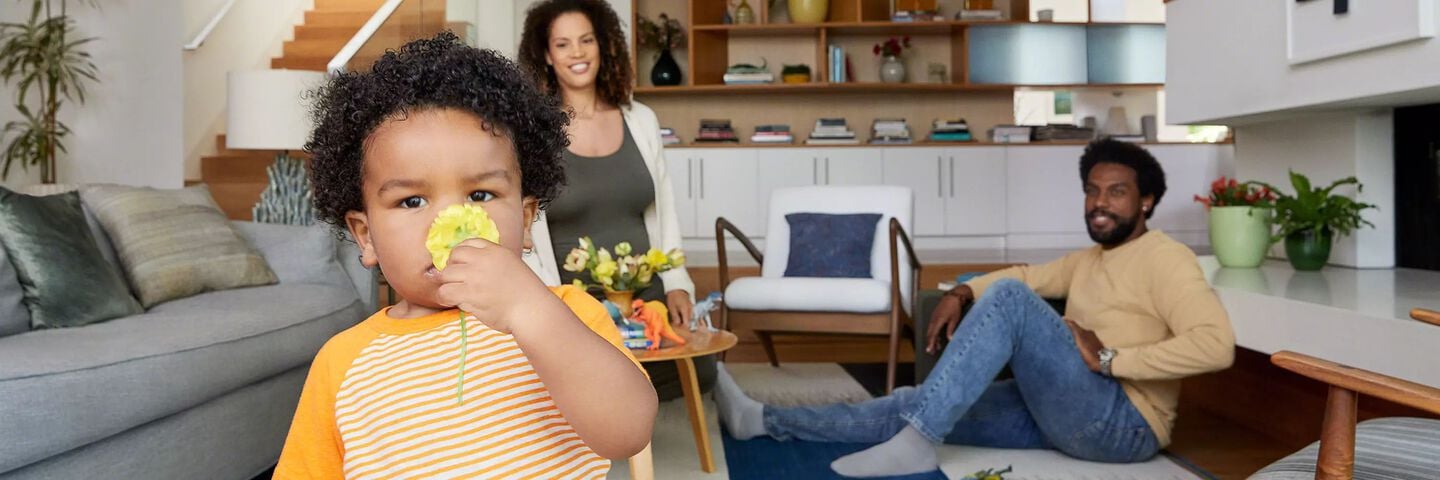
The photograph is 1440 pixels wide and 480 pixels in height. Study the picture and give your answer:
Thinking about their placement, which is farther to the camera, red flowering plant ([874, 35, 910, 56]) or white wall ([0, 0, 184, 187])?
red flowering plant ([874, 35, 910, 56])

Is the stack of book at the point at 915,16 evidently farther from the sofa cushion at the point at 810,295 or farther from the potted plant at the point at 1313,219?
the potted plant at the point at 1313,219

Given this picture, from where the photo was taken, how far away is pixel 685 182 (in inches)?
295

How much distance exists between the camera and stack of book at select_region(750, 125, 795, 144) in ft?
24.6

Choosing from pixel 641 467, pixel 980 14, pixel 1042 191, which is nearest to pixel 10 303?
pixel 641 467

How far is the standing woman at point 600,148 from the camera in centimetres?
289

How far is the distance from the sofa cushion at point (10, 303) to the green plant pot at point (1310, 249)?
3356 millimetres

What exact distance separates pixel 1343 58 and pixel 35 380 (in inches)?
119

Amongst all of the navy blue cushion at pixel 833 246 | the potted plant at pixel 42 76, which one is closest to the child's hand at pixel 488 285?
the navy blue cushion at pixel 833 246

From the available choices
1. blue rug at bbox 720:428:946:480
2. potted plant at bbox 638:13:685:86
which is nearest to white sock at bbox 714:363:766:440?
blue rug at bbox 720:428:946:480

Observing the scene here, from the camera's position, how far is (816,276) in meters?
4.60

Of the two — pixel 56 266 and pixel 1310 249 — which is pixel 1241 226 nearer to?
pixel 1310 249

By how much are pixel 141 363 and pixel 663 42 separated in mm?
5479

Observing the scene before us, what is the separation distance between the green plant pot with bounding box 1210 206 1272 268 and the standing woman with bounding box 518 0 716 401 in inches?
67.0

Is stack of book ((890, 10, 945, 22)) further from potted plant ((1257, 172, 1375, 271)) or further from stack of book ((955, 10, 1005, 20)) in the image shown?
potted plant ((1257, 172, 1375, 271))
